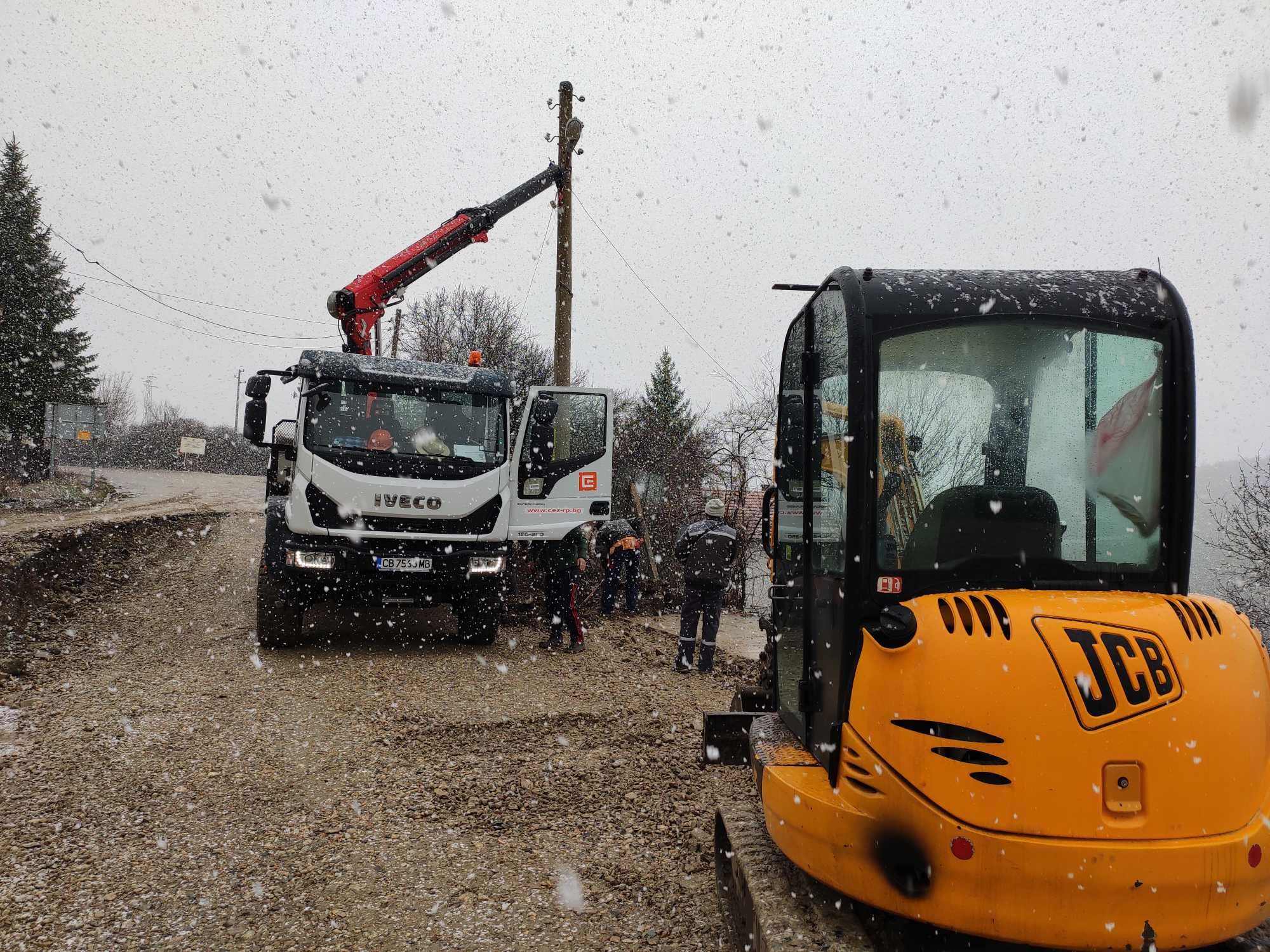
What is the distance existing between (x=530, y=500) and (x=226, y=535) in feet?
34.3

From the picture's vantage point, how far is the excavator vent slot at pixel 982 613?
2.16 m

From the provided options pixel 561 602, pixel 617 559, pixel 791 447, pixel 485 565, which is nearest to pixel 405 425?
pixel 485 565

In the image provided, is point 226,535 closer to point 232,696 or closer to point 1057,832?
point 232,696

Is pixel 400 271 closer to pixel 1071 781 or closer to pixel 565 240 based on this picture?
pixel 565 240

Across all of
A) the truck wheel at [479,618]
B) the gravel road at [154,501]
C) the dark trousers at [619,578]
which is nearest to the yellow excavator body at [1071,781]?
the truck wheel at [479,618]

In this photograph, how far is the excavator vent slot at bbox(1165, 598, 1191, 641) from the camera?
85.8 inches

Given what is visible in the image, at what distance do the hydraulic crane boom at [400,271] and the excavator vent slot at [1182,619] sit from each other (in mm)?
9411

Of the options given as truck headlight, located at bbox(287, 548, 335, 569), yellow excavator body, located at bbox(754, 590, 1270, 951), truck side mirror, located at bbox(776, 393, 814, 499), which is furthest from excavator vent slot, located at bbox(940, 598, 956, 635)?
truck headlight, located at bbox(287, 548, 335, 569)

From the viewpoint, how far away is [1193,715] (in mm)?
2066

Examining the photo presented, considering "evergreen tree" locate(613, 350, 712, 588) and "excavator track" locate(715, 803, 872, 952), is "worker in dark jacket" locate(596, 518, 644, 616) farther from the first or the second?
"excavator track" locate(715, 803, 872, 952)

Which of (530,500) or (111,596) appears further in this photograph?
(111,596)

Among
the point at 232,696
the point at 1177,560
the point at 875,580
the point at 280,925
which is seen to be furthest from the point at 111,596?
the point at 1177,560

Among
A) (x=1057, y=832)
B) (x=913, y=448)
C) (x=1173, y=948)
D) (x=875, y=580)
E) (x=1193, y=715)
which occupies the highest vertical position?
(x=913, y=448)

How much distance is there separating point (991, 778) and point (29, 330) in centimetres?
Answer: 3144
